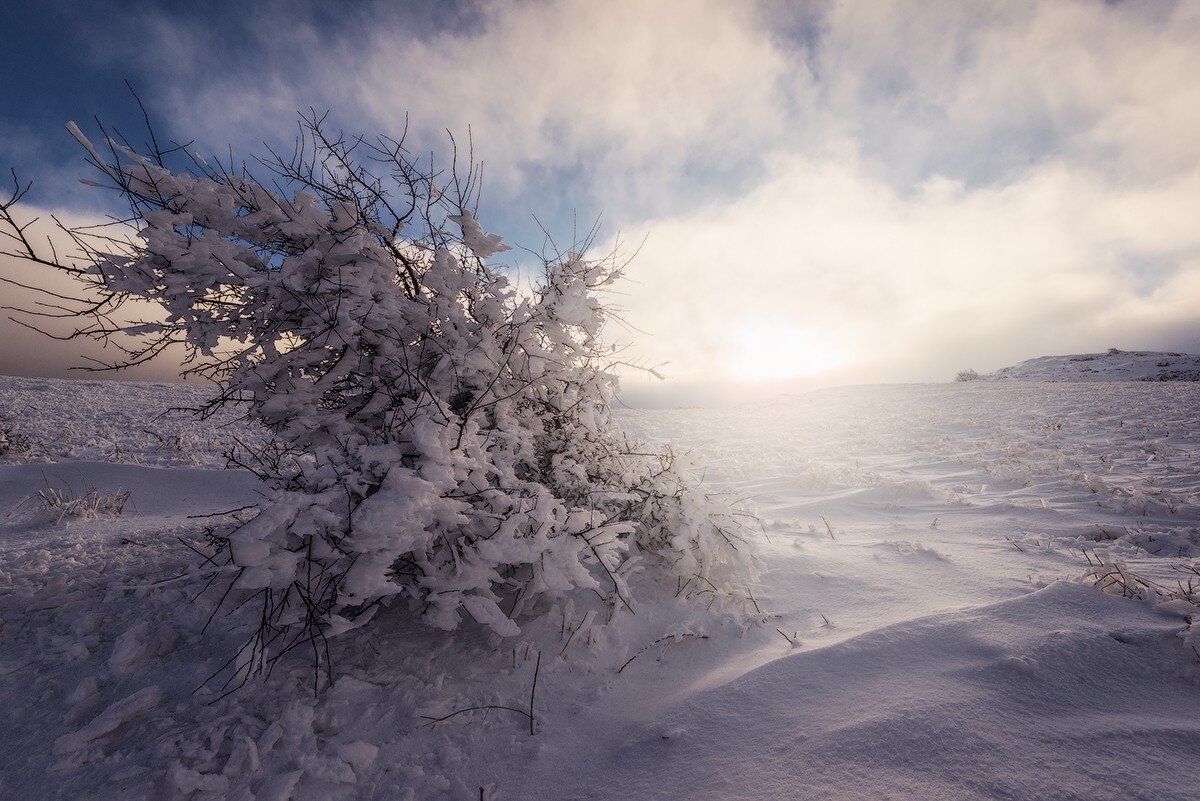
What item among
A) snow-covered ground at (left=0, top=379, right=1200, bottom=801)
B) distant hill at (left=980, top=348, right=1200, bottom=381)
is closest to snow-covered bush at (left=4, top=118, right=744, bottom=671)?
snow-covered ground at (left=0, top=379, right=1200, bottom=801)

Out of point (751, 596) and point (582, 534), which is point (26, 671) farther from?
point (751, 596)

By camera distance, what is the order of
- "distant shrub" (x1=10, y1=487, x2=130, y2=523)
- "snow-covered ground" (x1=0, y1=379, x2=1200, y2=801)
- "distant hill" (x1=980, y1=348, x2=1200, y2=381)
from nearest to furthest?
"snow-covered ground" (x1=0, y1=379, x2=1200, y2=801) < "distant shrub" (x1=10, y1=487, x2=130, y2=523) < "distant hill" (x1=980, y1=348, x2=1200, y2=381)

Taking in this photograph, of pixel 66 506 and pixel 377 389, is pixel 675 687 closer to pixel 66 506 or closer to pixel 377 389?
pixel 377 389

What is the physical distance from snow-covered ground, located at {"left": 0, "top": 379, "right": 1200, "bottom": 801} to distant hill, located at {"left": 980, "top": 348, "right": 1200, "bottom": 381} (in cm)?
2374

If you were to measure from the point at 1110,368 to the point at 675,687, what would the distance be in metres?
31.6

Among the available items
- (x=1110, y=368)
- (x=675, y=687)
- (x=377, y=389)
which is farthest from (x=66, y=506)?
(x=1110, y=368)

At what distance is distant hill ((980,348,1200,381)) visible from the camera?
64.1 feet

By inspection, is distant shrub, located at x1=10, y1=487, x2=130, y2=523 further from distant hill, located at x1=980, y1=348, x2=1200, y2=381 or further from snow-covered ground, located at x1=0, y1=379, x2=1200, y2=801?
distant hill, located at x1=980, y1=348, x2=1200, y2=381

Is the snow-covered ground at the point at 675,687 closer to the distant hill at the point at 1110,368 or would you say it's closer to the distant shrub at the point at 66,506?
the distant shrub at the point at 66,506

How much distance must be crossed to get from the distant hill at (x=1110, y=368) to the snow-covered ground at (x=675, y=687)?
77.9 ft

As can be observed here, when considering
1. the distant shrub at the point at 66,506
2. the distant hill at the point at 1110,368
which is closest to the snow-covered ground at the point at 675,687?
the distant shrub at the point at 66,506

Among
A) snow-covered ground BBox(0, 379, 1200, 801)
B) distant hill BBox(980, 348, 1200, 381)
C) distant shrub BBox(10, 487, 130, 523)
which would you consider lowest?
snow-covered ground BBox(0, 379, 1200, 801)

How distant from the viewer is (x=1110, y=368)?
22594mm

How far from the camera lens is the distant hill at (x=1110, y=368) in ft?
64.1
